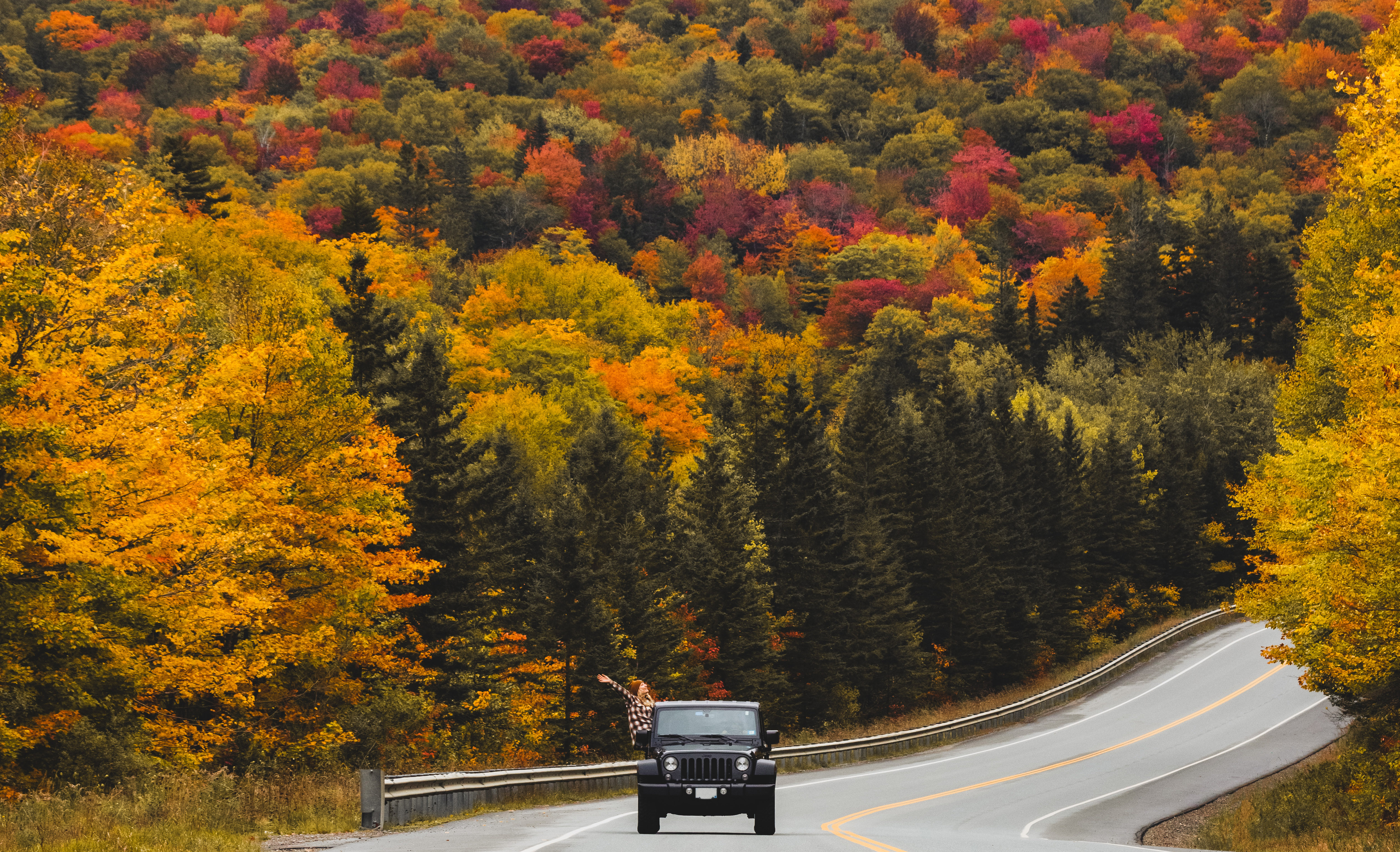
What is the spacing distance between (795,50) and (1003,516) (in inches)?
5685

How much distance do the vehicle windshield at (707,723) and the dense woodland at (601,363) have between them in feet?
37.0

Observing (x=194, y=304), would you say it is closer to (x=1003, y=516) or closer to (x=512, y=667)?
(x=512, y=667)

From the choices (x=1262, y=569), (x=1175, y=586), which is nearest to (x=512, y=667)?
(x=1262, y=569)

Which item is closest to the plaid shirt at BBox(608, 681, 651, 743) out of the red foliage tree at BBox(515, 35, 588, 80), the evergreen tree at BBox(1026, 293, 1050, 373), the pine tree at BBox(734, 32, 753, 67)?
the evergreen tree at BBox(1026, 293, 1050, 373)

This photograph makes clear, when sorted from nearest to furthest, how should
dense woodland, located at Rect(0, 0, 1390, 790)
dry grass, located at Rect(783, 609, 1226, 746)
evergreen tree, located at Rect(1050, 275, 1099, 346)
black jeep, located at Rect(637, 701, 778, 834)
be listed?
1. black jeep, located at Rect(637, 701, 778, 834)
2. dense woodland, located at Rect(0, 0, 1390, 790)
3. dry grass, located at Rect(783, 609, 1226, 746)
4. evergreen tree, located at Rect(1050, 275, 1099, 346)

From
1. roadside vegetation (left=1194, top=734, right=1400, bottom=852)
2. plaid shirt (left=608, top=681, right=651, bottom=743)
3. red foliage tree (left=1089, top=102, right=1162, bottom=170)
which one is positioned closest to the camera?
plaid shirt (left=608, top=681, right=651, bottom=743)

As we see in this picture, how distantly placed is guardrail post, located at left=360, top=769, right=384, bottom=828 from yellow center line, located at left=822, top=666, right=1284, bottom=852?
6.26m

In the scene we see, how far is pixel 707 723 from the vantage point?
1717 centimetres

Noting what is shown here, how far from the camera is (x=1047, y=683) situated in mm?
58188

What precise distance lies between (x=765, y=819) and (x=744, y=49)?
625 ft

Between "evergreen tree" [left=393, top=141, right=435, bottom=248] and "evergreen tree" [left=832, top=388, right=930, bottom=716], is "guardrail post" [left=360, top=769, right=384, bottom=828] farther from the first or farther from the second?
"evergreen tree" [left=393, top=141, right=435, bottom=248]

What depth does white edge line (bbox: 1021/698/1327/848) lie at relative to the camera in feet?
82.2

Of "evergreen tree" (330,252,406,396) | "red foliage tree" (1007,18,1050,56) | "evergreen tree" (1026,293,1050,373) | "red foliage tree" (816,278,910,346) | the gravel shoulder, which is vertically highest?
→ "red foliage tree" (1007,18,1050,56)

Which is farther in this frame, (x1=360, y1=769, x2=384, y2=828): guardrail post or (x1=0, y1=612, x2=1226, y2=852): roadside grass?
(x1=360, y1=769, x2=384, y2=828): guardrail post
